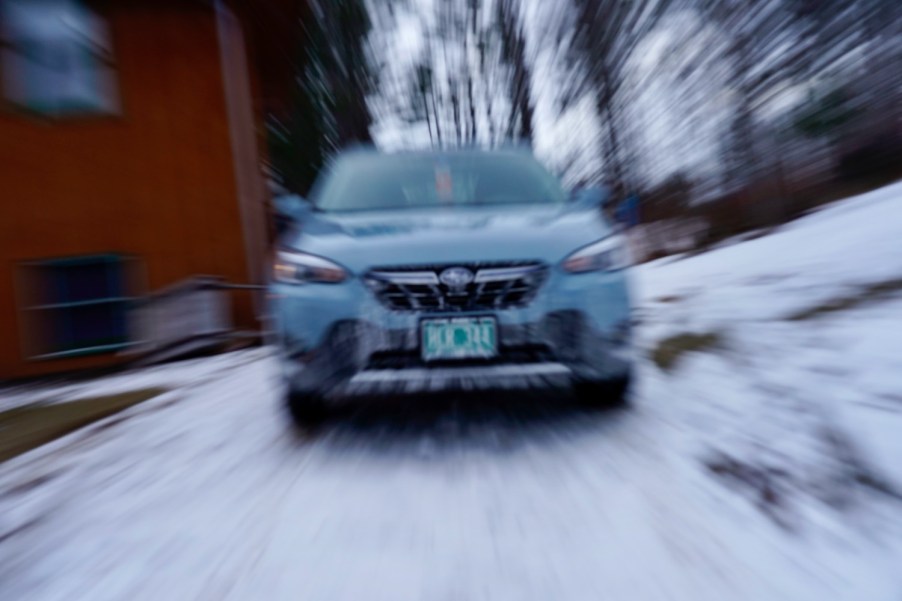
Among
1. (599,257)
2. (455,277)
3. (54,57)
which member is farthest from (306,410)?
(54,57)

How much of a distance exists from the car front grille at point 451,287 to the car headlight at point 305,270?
0.16 meters

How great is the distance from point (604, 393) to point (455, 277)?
1.12m

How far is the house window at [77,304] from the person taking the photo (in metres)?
8.73

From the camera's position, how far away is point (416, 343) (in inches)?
120

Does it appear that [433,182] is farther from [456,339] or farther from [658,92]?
[658,92]

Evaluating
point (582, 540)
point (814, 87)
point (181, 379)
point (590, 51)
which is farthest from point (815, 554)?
point (590, 51)

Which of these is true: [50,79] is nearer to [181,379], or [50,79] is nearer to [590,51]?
[181,379]

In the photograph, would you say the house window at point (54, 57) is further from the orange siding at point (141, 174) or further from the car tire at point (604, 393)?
the car tire at point (604, 393)

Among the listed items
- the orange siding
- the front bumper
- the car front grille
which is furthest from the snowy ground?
the orange siding

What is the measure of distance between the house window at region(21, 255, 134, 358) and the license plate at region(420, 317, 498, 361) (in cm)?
710

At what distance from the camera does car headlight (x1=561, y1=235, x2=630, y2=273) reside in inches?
127

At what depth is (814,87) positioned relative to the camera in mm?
9430

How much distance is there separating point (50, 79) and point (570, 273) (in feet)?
27.2

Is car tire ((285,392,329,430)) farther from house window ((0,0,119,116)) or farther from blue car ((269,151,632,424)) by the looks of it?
house window ((0,0,119,116))
